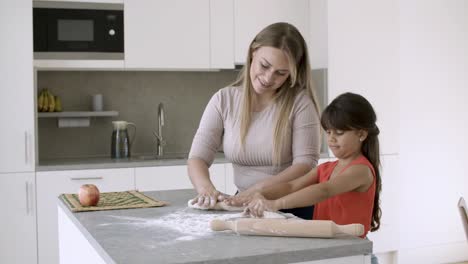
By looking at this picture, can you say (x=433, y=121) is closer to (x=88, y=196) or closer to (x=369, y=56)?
(x=369, y=56)

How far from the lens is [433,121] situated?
5.29 meters

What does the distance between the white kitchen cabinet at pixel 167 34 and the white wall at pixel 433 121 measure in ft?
5.15

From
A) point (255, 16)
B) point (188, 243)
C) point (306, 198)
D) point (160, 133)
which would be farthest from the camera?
point (160, 133)

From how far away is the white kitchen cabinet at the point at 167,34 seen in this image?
4.41m

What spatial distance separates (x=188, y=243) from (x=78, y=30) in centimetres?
286

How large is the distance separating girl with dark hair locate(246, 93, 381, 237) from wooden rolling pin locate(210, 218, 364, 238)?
0.81 ft

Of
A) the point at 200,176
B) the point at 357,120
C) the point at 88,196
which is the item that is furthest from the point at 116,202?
the point at 357,120

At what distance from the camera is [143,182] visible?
4270 millimetres

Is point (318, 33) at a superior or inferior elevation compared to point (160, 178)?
superior

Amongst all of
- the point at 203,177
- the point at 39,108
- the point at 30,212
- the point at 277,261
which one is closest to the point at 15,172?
the point at 30,212

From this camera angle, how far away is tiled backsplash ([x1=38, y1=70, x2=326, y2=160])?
4695 mm

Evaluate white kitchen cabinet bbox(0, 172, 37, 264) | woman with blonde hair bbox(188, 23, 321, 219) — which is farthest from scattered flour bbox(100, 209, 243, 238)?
white kitchen cabinet bbox(0, 172, 37, 264)

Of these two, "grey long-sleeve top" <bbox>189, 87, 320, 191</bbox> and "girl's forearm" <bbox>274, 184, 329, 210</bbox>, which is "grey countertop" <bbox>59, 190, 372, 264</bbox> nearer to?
"girl's forearm" <bbox>274, 184, 329, 210</bbox>

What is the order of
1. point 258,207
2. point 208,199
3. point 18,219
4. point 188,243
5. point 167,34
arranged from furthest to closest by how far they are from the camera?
point 167,34 < point 18,219 < point 208,199 < point 258,207 < point 188,243
